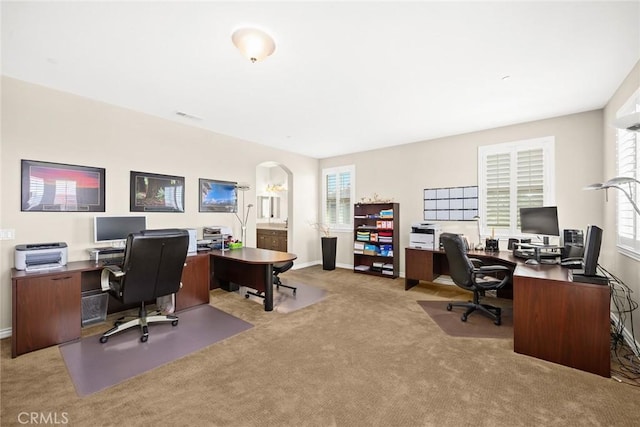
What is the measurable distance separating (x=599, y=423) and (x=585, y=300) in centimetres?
93

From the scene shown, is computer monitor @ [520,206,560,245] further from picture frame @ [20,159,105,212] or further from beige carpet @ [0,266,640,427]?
picture frame @ [20,159,105,212]

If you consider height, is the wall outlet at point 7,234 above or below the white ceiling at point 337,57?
below

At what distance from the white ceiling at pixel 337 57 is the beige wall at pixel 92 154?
9.5 inches

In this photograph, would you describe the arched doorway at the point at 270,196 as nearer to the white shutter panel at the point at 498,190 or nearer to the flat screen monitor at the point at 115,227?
the flat screen monitor at the point at 115,227

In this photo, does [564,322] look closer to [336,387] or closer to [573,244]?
[573,244]

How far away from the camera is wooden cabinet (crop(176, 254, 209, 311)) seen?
3566mm

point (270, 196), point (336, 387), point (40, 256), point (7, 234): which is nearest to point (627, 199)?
point (336, 387)

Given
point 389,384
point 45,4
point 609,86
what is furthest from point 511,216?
point 45,4

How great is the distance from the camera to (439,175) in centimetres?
497

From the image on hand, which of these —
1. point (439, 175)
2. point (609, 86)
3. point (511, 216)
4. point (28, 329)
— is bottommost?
point (28, 329)

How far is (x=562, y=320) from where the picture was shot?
230 centimetres

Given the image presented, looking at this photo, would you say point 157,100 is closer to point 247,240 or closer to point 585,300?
point 247,240

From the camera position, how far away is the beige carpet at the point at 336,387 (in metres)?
1.71

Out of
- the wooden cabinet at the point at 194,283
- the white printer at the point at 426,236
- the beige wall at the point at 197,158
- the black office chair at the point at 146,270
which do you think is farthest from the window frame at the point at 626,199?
the wooden cabinet at the point at 194,283
